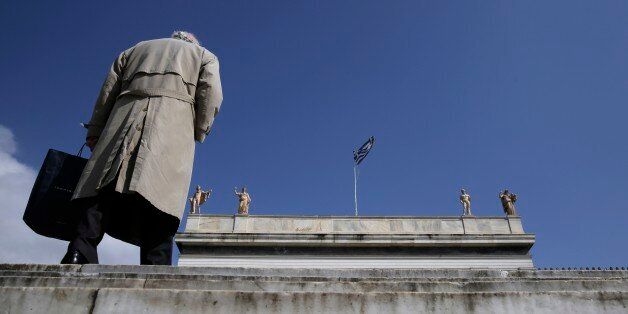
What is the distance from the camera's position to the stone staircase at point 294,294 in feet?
7.30

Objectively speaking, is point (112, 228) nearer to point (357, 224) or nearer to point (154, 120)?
point (154, 120)

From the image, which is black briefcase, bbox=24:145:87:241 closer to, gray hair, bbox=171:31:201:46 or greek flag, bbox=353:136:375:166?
gray hair, bbox=171:31:201:46

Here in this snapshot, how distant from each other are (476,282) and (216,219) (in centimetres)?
1646

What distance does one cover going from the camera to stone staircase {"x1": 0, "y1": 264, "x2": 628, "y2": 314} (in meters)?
2.22

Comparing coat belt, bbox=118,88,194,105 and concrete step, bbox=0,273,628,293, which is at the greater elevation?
coat belt, bbox=118,88,194,105

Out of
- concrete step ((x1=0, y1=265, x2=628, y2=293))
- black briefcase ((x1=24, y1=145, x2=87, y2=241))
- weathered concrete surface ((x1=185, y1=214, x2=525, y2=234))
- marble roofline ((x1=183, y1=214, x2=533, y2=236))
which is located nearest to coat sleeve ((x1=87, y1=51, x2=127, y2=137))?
black briefcase ((x1=24, y1=145, x2=87, y2=241))

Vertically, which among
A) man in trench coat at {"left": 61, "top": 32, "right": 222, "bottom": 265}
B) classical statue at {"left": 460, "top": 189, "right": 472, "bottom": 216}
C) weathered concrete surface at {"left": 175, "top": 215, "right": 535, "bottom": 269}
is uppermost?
classical statue at {"left": 460, "top": 189, "right": 472, "bottom": 216}

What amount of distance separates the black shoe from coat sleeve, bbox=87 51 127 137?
3.61 ft

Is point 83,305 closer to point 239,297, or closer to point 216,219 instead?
point 239,297

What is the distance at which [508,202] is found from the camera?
19.3 metres

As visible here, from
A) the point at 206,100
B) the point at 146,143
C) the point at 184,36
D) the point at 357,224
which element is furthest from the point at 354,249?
the point at 146,143

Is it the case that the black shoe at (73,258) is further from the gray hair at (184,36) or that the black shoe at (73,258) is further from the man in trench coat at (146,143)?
the gray hair at (184,36)

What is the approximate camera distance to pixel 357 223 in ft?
59.1

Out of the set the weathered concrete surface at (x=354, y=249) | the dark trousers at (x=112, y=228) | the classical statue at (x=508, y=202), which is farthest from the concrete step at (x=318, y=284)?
the classical statue at (x=508, y=202)
